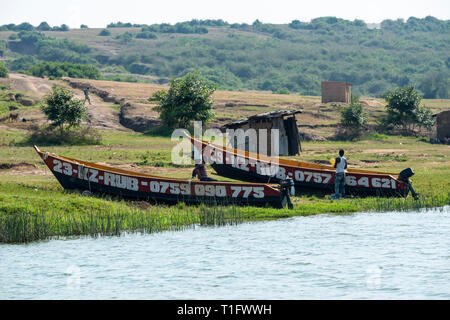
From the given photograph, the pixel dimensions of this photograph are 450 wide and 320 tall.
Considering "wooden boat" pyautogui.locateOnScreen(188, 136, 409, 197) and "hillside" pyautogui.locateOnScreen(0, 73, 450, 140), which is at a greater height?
"hillside" pyautogui.locateOnScreen(0, 73, 450, 140)

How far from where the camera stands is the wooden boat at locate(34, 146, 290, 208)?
72.5ft

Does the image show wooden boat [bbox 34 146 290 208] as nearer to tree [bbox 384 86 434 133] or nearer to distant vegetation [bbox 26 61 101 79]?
tree [bbox 384 86 434 133]

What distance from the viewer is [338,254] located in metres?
18.2

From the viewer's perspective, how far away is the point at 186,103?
46719mm

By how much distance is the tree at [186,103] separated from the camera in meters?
46.5

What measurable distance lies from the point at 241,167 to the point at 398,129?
31785 mm

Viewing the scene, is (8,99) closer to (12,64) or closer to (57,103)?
(57,103)

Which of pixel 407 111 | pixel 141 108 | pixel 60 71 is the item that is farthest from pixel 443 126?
pixel 60 71

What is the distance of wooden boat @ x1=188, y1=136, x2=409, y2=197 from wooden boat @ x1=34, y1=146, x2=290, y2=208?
271cm

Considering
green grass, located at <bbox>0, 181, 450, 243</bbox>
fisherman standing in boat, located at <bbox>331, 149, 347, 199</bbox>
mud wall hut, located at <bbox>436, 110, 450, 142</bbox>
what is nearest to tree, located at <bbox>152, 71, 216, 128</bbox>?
mud wall hut, located at <bbox>436, 110, 450, 142</bbox>

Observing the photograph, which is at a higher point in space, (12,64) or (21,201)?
(12,64)

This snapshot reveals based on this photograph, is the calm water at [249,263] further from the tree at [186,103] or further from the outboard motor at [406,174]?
the tree at [186,103]

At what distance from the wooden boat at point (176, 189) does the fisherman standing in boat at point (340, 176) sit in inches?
100
